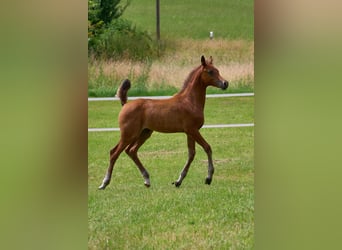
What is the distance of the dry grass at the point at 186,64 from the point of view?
11.3 feet

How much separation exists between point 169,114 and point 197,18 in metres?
0.48

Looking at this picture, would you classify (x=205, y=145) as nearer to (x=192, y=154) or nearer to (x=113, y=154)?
(x=192, y=154)

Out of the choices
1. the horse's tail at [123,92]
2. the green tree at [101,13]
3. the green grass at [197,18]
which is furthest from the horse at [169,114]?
the green tree at [101,13]

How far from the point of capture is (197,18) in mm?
3496

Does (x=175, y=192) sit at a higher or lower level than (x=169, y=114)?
lower

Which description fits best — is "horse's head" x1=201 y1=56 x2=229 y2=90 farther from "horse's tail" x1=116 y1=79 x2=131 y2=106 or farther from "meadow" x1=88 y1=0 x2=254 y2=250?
"horse's tail" x1=116 y1=79 x2=131 y2=106

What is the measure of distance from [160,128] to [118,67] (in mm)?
349

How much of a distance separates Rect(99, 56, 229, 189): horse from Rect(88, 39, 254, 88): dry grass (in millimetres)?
46

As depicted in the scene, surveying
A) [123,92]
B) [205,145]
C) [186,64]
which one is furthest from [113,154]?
[186,64]

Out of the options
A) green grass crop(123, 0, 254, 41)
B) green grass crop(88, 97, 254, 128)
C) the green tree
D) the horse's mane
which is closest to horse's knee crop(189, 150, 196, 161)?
green grass crop(88, 97, 254, 128)

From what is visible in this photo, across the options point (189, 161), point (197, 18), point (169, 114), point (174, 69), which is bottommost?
point (189, 161)
